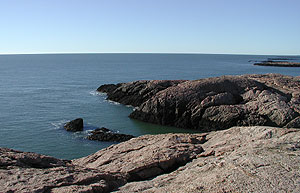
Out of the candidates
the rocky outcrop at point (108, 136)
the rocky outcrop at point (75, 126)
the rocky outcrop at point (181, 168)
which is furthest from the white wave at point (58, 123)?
the rocky outcrop at point (181, 168)

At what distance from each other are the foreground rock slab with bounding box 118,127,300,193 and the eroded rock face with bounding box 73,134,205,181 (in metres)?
1.00

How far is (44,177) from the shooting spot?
12859 mm

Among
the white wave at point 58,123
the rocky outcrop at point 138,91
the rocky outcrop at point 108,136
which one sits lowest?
the white wave at point 58,123

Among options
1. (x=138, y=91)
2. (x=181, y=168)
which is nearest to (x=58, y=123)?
(x=138, y=91)

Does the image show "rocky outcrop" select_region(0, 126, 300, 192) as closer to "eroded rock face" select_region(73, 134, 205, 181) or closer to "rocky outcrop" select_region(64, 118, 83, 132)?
"eroded rock face" select_region(73, 134, 205, 181)

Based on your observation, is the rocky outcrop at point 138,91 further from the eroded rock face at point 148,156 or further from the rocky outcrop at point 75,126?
the eroded rock face at point 148,156

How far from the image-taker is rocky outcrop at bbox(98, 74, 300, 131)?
40.5 m

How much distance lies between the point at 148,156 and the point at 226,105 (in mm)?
29313

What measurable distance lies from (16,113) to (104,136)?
2225 cm

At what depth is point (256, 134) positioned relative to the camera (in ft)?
57.4

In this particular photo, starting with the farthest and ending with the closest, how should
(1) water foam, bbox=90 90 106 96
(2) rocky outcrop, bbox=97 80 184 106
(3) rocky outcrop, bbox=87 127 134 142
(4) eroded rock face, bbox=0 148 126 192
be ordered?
(1) water foam, bbox=90 90 106 96 → (2) rocky outcrop, bbox=97 80 184 106 → (3) rocky outcrop, bbox=87 127 134 142 → (4) eroded rock face, bbox=0 148 126 192

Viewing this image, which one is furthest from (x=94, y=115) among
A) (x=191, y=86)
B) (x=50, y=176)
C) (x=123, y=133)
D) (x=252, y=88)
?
(x=50, y=176)

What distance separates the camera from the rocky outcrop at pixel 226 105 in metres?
40.5

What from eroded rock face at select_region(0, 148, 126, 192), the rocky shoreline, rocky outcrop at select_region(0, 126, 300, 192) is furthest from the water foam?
eroded rock face at select_region(0, 148, 126, 192)
